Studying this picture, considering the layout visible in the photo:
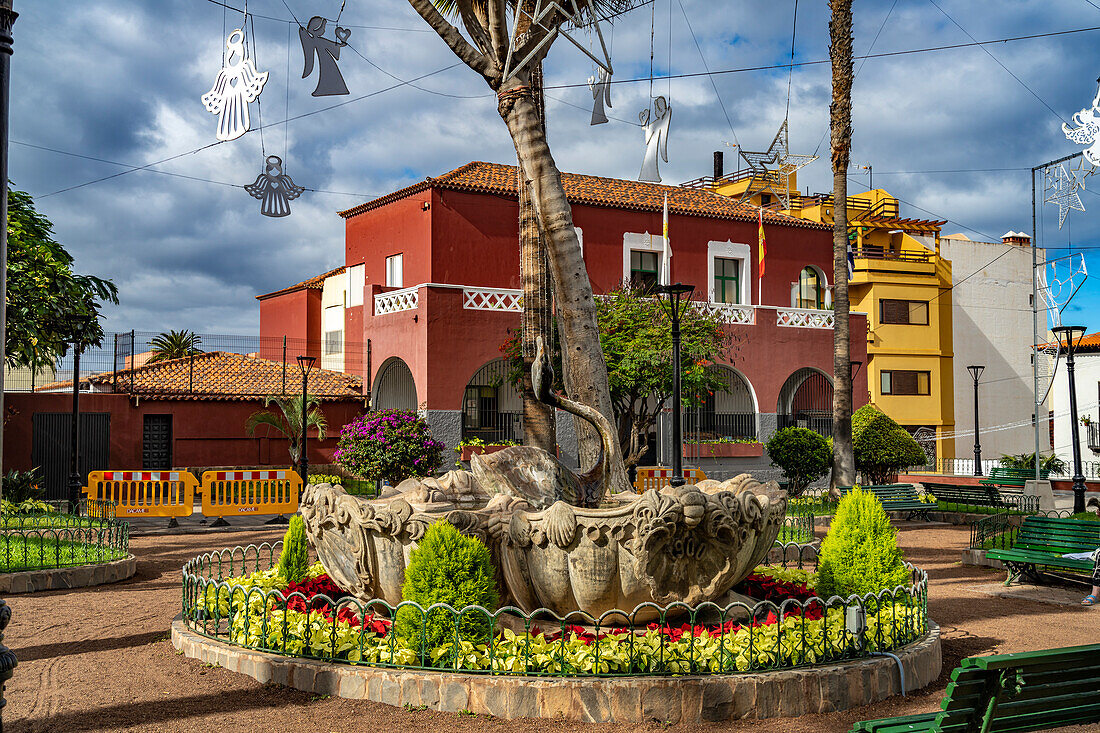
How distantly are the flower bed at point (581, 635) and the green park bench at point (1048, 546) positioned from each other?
14.3ft

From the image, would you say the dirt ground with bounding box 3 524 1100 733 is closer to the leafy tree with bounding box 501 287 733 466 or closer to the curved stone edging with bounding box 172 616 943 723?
the curved stone edging with bounding box 172 616 943 723

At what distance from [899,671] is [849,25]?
17.2 metres

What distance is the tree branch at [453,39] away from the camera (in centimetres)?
1006

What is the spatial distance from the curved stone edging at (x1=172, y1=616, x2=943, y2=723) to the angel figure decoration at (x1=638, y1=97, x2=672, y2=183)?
27.0ft

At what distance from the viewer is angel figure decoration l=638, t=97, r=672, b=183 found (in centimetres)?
1301

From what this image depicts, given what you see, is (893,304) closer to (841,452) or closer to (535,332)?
(841,452)

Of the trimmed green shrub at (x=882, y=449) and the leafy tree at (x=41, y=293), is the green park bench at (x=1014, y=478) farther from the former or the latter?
the leafy tree at (x=41, y=293)

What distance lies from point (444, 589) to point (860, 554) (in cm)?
340

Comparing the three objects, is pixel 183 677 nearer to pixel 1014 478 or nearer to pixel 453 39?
pixel 453 39

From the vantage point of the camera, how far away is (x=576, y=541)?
20.4 feet

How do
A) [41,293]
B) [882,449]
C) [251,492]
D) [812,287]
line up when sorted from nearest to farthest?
[41,293] → [251,492] → [882,449] → [812,287]

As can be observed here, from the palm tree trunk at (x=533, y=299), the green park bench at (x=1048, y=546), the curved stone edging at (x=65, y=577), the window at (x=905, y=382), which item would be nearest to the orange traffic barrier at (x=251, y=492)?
the curved stone edging at (x=65, y=577)

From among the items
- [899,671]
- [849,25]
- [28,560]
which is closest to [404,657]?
[899,671]

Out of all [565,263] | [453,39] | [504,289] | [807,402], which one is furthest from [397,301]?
[565,263]
